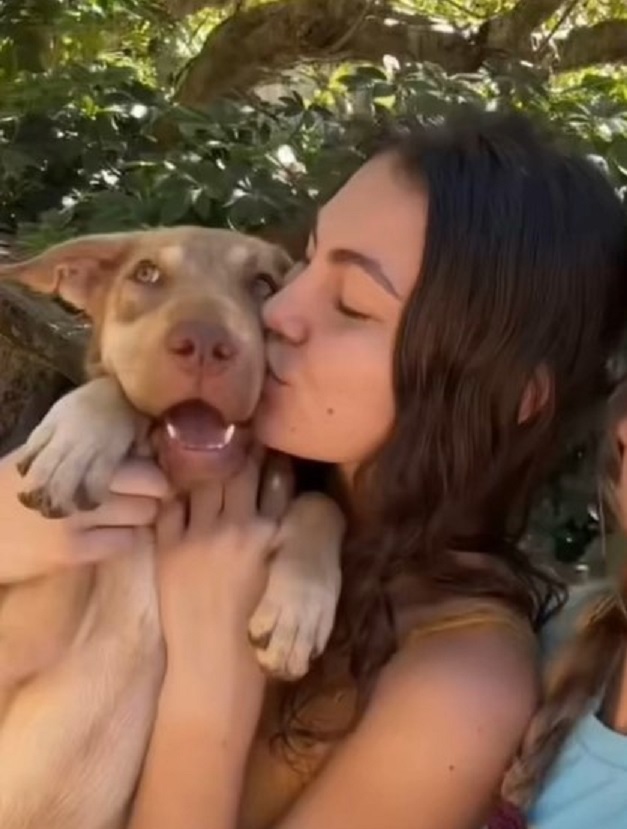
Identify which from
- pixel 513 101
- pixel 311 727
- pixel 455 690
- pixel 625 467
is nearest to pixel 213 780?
pixel 311 727

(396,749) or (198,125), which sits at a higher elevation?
(396,749)

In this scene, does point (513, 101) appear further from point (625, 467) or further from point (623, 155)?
point (625, 467)

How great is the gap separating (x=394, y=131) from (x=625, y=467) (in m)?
0.62

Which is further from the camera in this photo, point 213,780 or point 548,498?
point 548,498

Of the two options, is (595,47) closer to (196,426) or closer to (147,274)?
(147,274)

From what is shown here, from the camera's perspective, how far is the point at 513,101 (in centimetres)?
329

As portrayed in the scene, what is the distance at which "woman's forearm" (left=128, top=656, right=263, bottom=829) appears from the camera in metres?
2.14

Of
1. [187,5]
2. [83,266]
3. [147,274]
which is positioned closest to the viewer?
[147,274]

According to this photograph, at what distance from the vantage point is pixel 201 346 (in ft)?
6.87

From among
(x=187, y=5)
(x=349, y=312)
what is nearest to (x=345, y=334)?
(x=349, y=312)

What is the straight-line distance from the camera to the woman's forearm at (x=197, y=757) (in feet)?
7.02

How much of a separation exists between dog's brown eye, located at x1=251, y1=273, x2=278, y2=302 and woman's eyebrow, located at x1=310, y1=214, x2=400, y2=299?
185 millimetres

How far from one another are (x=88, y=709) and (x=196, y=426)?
38 cm

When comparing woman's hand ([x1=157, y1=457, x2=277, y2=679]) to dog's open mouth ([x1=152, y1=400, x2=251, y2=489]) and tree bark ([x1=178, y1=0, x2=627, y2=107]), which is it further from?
tree bark ([x1=178, y1=0, x2=627, y2=107])
